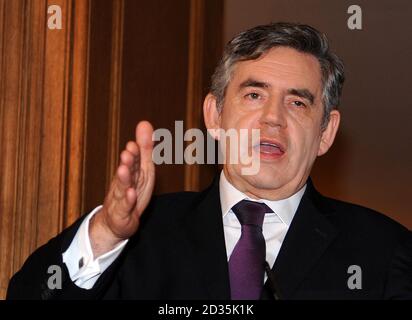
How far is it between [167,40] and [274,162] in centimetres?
79

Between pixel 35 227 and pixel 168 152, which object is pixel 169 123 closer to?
pixel 168 152

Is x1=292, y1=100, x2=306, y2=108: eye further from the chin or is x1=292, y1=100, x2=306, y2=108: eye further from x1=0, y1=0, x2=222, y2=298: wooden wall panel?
x1=0, y1=0, x2=222, y2=298: wooden wall panel

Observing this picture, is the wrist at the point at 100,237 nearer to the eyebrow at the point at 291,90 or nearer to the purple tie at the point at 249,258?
the purple tie at the point at 249,258

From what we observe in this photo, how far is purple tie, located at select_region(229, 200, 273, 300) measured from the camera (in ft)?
5.02

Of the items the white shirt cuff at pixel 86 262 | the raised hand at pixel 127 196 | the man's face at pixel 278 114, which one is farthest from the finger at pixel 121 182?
the man's face at pixel 278 114

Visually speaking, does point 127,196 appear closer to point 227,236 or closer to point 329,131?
point 227,236

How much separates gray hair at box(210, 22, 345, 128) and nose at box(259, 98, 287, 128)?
0.12 meters

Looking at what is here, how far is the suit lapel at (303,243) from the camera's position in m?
1.56

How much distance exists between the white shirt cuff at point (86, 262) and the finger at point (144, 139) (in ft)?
0.54

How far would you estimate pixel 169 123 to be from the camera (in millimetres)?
2367

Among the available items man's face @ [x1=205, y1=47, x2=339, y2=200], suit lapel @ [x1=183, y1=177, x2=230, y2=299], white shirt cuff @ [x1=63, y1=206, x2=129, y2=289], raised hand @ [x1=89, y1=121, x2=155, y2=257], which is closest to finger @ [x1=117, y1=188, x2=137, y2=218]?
raised hand @ [x1=89, y1=121, x2=155, y2=257]

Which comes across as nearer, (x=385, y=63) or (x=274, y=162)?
(x=274, y=162)

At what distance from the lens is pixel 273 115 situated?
5.56 ft
